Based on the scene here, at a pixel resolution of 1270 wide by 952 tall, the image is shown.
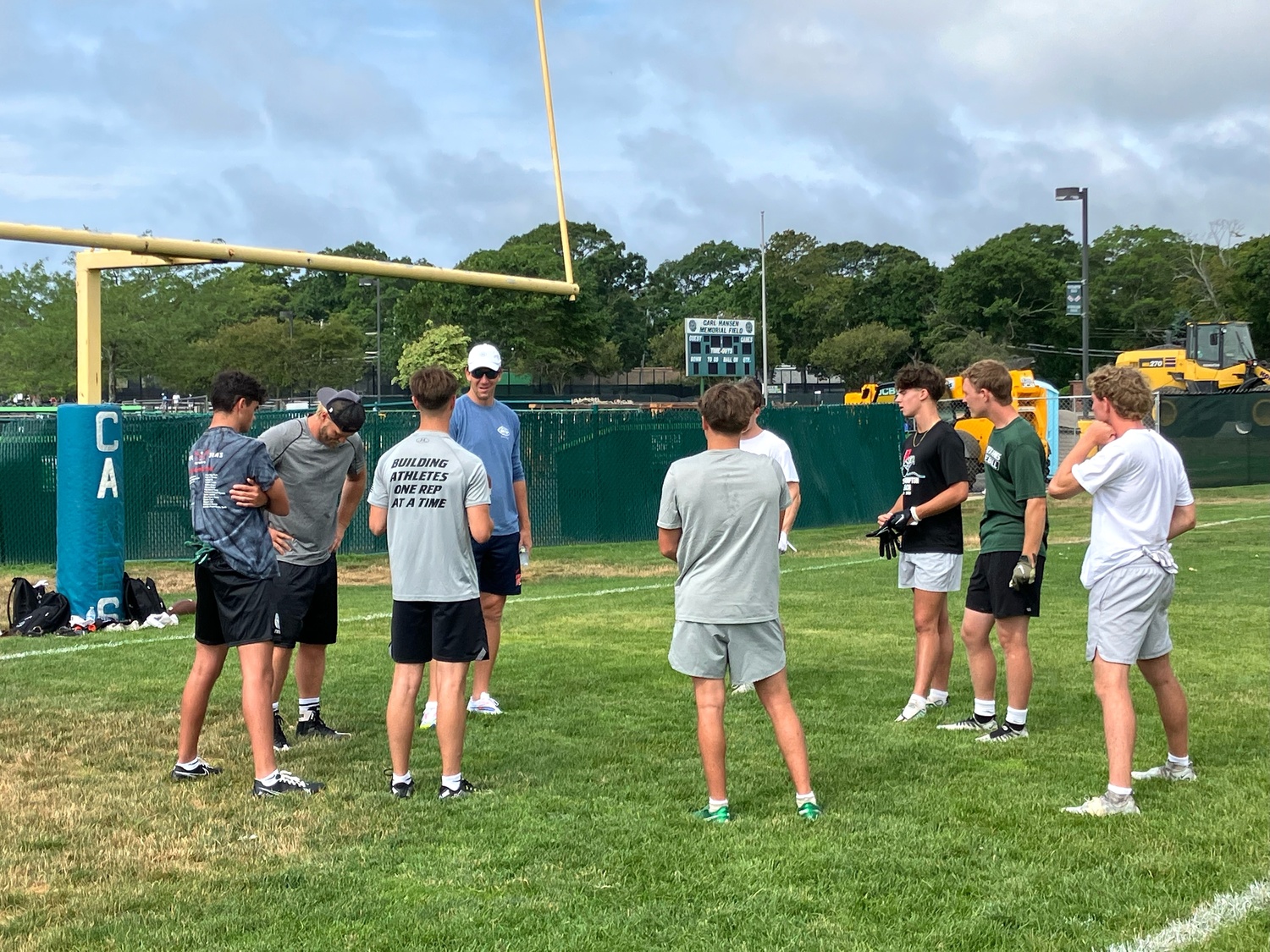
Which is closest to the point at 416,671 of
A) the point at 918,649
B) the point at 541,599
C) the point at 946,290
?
the point at 918,649

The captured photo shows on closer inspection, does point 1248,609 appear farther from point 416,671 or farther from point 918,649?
point 416,671

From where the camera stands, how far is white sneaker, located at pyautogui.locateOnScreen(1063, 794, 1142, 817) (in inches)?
197

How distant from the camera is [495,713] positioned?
282 inches

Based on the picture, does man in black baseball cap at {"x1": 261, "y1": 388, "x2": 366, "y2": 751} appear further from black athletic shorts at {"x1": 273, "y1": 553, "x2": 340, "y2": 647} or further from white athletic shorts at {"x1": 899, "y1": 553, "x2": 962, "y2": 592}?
white athletic shorts at {"x1": 899, "y1": 553, "x2": 962, "y2": 592}

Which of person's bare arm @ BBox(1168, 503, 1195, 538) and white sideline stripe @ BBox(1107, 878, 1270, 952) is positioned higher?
person's bare arm @ BBox(1168, 503, 1195, 538)

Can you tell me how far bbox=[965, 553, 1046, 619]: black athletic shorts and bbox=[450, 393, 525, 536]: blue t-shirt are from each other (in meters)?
2.65

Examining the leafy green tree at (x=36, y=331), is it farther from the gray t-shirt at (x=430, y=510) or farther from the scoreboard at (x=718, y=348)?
the gray t-shirt at (x=430, y=510)

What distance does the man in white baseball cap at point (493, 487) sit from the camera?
7051 millimetres

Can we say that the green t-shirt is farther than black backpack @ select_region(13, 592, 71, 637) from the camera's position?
No

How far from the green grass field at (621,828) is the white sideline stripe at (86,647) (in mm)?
832

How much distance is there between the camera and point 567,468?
739 inches

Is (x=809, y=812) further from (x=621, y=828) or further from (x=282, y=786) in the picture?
(x=282, y=786)

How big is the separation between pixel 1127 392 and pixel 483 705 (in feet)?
13.1

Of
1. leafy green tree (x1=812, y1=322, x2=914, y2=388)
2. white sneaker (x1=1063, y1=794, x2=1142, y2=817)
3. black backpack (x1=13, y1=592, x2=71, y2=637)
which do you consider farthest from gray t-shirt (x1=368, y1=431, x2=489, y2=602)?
leafy green tree (x1=812, y1=322, x2=914, y2=388)
